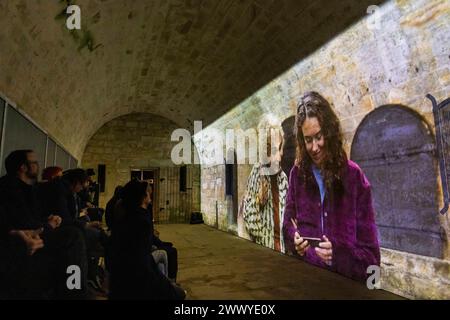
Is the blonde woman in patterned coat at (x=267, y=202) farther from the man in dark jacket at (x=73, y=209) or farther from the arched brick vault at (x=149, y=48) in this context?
the man in dark jacket at (x=73, y=209)

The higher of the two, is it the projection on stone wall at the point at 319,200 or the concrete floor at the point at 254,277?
the projection on stone wall at the point at 319,200

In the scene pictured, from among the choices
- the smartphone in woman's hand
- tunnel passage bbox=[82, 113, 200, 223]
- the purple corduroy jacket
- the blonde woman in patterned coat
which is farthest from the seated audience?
tunnel passage bbox=[82, 113, 200, 223]

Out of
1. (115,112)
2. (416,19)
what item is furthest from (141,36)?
(115,112)

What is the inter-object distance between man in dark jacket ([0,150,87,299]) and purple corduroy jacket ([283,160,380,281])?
3.42m

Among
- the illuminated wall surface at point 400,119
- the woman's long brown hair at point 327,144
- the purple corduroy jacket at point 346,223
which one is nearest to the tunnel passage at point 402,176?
the illuminated wall surface at point 400,119

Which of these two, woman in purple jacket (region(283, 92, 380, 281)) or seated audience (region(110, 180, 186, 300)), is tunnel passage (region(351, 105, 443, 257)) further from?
seated audience (region(110, 180, 186, 300))

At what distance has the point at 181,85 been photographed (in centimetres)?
845

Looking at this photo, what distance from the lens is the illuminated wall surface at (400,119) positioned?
125 inches

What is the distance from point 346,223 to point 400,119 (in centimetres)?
162

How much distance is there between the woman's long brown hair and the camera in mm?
4595

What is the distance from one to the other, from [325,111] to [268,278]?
107 inches

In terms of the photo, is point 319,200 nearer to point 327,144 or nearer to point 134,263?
point 327,144
